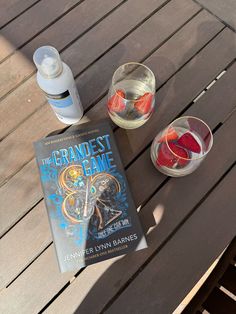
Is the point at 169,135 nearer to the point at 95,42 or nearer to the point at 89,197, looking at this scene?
the point at 89,197

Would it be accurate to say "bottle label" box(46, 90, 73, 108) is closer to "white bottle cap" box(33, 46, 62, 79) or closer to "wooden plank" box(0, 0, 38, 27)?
"white bottle cap" box(33, 46, 62, 79)

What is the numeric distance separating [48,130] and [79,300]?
383 millimetres

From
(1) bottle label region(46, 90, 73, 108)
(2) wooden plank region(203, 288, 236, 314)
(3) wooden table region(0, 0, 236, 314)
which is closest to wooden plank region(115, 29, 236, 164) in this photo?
(3) wooden table region(0, 0, 236, 314)

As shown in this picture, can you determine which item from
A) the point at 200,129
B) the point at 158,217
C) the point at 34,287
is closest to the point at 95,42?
the point at 200,129

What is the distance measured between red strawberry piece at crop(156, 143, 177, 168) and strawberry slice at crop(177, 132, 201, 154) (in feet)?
0.11

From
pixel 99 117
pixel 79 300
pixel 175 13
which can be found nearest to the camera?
pixel 79 300

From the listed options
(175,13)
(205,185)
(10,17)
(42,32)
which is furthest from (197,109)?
(10,17)

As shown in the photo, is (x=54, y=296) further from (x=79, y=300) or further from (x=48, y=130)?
(x=48, y=130)

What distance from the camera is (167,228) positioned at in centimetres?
65

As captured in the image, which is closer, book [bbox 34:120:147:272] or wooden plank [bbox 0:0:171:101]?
book [bbox 34:120:147:272]

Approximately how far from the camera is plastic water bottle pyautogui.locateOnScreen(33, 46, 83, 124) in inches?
20.9

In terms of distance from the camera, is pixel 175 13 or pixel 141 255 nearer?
pixel 141 255

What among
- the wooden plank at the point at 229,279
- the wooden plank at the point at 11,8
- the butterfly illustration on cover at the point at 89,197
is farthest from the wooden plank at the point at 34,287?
the wooden plank at the point at 11,8

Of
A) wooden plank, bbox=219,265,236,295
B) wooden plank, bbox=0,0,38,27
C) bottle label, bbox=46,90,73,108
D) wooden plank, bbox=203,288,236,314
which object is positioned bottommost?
wooden plank, bbox=203,288,236,314
